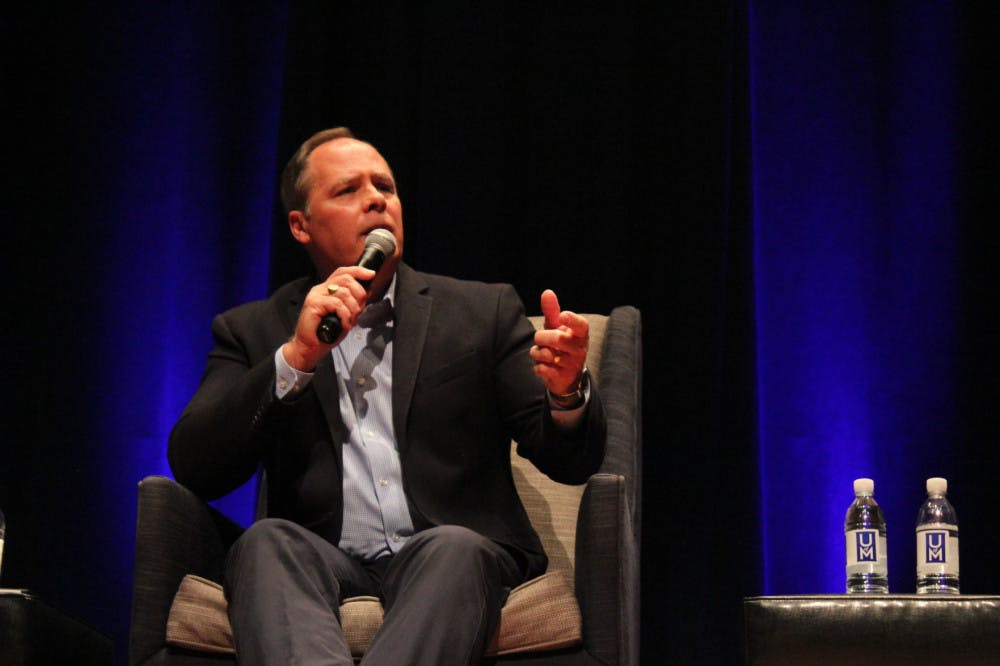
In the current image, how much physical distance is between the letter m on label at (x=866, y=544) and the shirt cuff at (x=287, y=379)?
1100 mm

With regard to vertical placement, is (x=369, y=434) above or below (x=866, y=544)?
above

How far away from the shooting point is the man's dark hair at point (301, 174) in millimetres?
2490

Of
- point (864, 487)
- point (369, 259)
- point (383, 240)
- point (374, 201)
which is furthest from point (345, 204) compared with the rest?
point (864, 487)

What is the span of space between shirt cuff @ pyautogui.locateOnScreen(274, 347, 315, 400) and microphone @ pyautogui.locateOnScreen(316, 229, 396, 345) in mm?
148

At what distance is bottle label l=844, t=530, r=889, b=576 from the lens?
7.98ft

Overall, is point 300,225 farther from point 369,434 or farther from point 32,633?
point 32,633

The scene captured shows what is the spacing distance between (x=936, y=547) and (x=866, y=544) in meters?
0.14

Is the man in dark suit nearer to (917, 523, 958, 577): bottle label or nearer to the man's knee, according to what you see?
the man's knee

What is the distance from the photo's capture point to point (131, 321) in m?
3.26

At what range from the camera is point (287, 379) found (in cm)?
209

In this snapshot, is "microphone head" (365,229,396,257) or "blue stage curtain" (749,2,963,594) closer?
"microphone head" (365,229,396,257)

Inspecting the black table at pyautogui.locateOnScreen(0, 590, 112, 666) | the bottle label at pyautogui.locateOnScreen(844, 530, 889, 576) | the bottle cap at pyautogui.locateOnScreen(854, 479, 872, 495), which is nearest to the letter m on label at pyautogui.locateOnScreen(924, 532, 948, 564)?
the bottle label at pyautogui.locateOnScreen(844, 530, 889, 576)

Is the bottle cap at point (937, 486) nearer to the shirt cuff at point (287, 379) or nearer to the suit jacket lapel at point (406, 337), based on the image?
the suit jacket lapel at point (406, 337)

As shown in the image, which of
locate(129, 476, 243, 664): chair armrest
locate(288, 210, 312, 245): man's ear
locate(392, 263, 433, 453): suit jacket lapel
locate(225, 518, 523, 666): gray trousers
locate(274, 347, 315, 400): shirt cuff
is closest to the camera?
locate(225, 518, 523, 666): gray trousers
